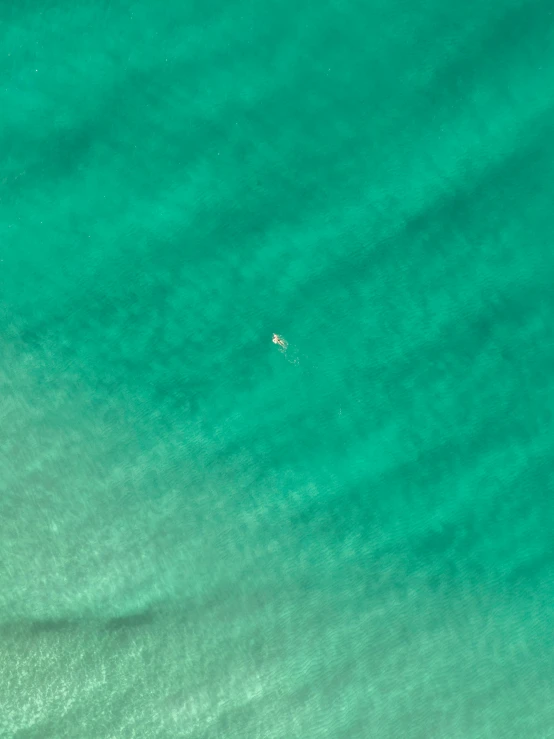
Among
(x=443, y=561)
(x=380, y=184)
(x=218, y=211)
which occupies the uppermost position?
(x=380, y=184)

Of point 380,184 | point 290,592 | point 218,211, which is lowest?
point 290,592

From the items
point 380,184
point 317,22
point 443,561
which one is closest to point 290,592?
point 443,561

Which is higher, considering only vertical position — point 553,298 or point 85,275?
point 553,298

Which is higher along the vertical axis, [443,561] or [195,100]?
Answer: [195,100]

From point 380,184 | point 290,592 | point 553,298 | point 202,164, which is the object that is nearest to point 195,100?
point 202,164

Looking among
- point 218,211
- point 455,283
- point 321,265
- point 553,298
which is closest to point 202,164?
point 218,211

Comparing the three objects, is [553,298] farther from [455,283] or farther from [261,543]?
[261,543]

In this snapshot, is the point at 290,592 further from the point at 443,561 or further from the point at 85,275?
the point at 85,275
